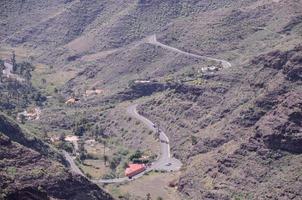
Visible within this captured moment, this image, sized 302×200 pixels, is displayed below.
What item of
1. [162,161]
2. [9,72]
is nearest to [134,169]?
[162,161]

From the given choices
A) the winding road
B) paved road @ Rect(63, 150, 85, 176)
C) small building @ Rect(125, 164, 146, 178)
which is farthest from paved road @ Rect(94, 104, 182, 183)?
paved road @ Rect(63, 150, 85, 176)

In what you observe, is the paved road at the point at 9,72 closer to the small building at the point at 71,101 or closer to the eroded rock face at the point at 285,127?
the small building at the point at 71,101

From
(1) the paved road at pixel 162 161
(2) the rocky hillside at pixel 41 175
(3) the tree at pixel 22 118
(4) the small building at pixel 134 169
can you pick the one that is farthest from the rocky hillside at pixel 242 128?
(3) the tree at pixel 22 118

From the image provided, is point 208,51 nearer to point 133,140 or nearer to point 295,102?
point 133,140

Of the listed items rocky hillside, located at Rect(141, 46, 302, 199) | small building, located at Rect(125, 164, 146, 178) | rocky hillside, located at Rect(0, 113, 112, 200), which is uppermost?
rocky hillside, located at Rect(0, 113, 112, 200)

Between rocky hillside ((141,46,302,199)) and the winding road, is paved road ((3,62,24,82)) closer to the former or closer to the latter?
rocky hillside ((141,46,302,199))

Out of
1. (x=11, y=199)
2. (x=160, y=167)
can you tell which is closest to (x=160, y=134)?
(x=160, y=167)

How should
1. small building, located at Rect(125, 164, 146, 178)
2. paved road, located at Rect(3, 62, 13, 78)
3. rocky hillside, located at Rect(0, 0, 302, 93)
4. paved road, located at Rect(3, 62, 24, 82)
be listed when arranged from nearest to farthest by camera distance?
small building, located at Rect(125, 164, 146, 178)
rocky hillside, located at Rect(0, 0, 302, 93)
paved road, located at Rect(3, 62, 24, 82)
paved road, located at Rect(3, 62, 13, 78)

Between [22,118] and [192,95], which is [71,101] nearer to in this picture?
[22,118]
